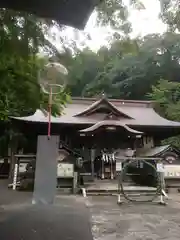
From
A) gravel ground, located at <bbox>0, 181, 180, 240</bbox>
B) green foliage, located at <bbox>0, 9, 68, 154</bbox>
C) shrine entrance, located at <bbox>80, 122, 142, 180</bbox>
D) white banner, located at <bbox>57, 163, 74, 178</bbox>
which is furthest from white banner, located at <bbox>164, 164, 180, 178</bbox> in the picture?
green foliage, located at <bbox>0, 9, 68, 154</bbox>

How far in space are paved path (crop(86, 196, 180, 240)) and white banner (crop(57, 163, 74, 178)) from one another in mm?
2923

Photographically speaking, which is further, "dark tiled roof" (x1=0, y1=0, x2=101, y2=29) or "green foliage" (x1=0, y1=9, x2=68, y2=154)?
"green foliage" (x1=0, y1=9, x2=68, y2=154)

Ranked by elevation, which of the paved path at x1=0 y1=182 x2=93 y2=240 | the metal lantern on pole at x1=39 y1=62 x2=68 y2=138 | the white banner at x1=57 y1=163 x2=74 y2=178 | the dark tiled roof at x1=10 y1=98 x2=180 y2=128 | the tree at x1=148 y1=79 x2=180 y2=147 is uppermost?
the tree at x1=148 y1=79 x2=180 y2=147

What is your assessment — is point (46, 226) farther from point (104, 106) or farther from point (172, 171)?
point (104, 106)

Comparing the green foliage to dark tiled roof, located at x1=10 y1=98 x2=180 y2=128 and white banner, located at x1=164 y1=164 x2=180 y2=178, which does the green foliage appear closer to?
white banner, located at x1=164 y1=164 x2=180 y2=178

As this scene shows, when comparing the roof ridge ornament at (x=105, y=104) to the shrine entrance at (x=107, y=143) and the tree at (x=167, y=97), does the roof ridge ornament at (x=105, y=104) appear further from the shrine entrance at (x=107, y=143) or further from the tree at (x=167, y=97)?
the tree at (x=167, y=97)

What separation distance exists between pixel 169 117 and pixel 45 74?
17.4 metres

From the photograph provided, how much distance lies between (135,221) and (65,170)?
5403 millimetres

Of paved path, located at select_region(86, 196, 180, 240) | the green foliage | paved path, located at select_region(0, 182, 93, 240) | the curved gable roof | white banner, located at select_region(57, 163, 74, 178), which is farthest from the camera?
the curved gable roof

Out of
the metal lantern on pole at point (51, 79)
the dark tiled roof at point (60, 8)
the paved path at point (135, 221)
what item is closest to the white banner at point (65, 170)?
the paved path at point (135, 221)

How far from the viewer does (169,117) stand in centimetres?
2042

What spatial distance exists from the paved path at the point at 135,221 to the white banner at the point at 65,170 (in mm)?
2923

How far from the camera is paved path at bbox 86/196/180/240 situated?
4.85 meters

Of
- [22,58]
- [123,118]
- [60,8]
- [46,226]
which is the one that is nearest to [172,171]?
[123,118]
